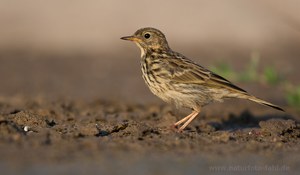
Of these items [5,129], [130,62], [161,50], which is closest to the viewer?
[5,129]

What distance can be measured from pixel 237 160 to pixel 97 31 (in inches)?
575

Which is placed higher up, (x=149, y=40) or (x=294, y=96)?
(x=149, y=40)

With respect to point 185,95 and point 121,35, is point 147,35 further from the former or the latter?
point 121,35

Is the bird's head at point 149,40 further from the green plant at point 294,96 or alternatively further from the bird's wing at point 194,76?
the green plant at point 294,96

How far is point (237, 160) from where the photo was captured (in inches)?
301

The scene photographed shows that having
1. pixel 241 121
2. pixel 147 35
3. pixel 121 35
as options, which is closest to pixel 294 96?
pixel 241 121

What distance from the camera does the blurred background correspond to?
1797 cm

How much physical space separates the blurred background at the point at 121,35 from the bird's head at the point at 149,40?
5.43 meters

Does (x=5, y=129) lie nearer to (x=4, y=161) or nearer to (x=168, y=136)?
(x=4, y=161)

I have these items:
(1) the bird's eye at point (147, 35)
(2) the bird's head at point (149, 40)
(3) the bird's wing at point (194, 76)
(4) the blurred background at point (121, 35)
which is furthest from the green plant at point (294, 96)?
(4) the blurred background at point (121, 35)

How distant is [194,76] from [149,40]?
1.08m

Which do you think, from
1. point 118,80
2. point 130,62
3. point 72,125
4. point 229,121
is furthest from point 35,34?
point 72,125

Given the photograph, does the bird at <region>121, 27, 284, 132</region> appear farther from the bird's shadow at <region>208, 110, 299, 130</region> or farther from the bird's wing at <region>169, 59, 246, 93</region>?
the bird's shadow at <region>208, 110, 299, 130</region>

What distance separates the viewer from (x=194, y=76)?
10.4m
